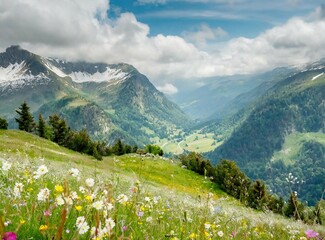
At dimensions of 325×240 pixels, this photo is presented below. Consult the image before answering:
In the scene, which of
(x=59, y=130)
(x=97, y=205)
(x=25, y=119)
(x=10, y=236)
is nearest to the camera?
(x=10, y=236)

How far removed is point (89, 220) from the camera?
14.6 ft

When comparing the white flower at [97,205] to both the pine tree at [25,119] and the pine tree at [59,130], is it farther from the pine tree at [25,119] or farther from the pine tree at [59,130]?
the pine tree at [25,119]

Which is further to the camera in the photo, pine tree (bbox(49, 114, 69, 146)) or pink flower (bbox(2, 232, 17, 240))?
A: pine tree (bbox(49, 114, 69, 146))

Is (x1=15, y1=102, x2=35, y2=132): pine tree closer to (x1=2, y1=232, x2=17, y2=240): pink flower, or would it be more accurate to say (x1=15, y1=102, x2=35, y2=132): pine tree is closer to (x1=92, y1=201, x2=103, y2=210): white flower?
(x1=92, y1=201, x2=103, y2=210): white flower

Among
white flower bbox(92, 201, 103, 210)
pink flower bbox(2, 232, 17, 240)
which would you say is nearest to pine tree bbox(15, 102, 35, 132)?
white flower bbox(92, 201, 103, 210)

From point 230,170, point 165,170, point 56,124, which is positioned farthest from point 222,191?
point 56,124

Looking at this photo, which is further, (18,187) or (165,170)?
(165,170)

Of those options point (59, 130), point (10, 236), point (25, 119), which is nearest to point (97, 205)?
point (10, 236)

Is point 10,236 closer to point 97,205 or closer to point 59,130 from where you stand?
point 97,205

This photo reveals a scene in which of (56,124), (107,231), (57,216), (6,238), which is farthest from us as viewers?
(56,124)

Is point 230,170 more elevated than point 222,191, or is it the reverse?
point 230,170

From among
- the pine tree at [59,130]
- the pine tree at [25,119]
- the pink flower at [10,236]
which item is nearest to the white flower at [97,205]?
the pink flower at [10,236]

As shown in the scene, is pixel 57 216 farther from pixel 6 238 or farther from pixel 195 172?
pixel 195 172

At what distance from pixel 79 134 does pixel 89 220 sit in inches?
3390
